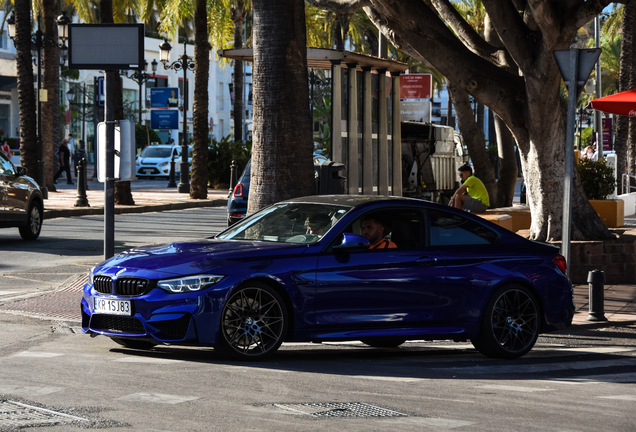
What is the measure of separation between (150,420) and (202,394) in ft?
2.69

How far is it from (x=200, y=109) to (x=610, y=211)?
15.5 m

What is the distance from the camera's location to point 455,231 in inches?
349

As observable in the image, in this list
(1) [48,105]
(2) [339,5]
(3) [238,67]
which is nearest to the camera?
(2) [339,5]

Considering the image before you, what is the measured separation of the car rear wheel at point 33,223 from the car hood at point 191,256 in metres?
11.3

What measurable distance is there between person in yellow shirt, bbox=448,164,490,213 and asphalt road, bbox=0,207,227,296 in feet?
18.2

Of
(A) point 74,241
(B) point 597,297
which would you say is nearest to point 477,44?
(B) point 597,297

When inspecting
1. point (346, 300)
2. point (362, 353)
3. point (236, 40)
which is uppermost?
point (236, 40)

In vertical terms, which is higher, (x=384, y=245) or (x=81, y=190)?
(x=81, y=190)

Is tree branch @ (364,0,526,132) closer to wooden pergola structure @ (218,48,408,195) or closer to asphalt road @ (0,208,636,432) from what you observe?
wooden pergola structure @ (218,48,408,195)

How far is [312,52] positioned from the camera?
15750 millimetres

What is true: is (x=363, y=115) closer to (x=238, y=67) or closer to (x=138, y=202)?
(x=138, y=202)

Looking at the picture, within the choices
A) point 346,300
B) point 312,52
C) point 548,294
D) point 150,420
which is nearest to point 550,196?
point 312,52

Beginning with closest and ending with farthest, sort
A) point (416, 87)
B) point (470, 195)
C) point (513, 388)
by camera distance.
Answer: point (513, 388)
point (470, 195)
point (416, 87)

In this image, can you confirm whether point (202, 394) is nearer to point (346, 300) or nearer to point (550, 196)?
point (346, 300)
